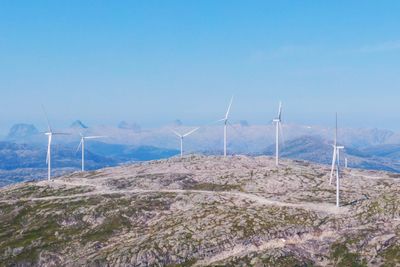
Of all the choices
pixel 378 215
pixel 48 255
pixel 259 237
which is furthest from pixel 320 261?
pixel 48 255

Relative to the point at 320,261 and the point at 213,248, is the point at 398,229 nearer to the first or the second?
the point at 320,261

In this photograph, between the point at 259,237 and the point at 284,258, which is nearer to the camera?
the point at 284,258

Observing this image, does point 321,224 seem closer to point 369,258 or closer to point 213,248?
point 369,258

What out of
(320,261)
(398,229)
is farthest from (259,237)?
(398,229)

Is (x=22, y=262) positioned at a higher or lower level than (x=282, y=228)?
lower

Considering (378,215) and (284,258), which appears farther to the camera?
(378,215)

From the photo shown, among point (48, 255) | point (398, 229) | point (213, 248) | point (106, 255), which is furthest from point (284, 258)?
point (48, 255)

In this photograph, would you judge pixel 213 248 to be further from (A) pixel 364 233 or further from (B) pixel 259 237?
(A) pixel 364 233
